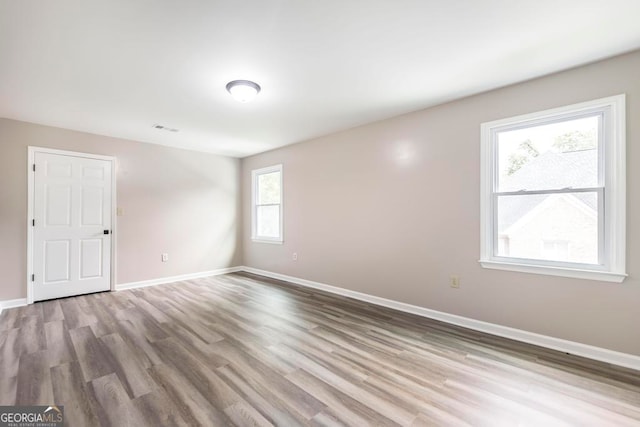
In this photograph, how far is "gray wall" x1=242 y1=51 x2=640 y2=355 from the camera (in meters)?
2.30

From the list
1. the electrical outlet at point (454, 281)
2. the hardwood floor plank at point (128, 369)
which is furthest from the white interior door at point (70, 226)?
the electrical outlet at point (454, 281)

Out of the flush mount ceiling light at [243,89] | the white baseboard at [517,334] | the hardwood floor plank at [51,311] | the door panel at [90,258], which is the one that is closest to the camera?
the white baseboard at [517,334]

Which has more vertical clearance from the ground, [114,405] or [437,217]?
[437,217]

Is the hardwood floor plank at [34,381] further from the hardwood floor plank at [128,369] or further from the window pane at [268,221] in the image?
the window pane at [268,221]

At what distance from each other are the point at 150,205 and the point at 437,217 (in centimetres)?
457

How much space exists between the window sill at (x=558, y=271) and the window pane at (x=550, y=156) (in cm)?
73

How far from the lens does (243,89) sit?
2730 millimetres

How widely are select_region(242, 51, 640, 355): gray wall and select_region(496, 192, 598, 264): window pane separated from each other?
21 centimetres

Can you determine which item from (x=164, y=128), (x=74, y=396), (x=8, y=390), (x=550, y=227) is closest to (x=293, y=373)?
(x=74, y=396)

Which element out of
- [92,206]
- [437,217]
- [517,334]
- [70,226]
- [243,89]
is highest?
[243,89]

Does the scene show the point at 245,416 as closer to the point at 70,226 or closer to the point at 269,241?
the point at 269,241

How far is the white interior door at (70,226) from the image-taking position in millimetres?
3893

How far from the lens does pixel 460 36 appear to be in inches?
A: 80.5

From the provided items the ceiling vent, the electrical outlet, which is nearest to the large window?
the electrical outlet
